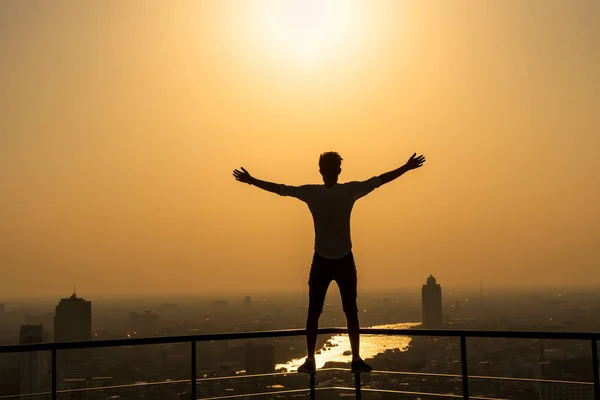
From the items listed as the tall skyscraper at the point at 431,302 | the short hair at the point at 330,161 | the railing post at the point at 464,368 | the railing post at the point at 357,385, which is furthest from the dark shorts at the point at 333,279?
the tall skyscraper at the point at 431,302

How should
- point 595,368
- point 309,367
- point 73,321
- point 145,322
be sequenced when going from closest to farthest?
point 595,368 → point 309,367 → point 73,321 → point 145,322

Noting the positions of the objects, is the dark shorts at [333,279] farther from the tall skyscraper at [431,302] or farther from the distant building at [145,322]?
the distant building at [145,322]

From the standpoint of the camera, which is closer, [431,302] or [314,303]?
[314,303]

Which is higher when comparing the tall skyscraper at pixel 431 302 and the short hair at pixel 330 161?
the short hair at pixel 330 161

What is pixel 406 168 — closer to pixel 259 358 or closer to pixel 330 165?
pixel 330 165

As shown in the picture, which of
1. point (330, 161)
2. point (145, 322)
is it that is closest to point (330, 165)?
point (330, 161)

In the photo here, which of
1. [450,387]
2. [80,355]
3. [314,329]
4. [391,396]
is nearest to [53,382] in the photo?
[314,329]

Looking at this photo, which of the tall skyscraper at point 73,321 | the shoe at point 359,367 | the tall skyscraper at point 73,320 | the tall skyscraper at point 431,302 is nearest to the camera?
the shoe at point 359,367
